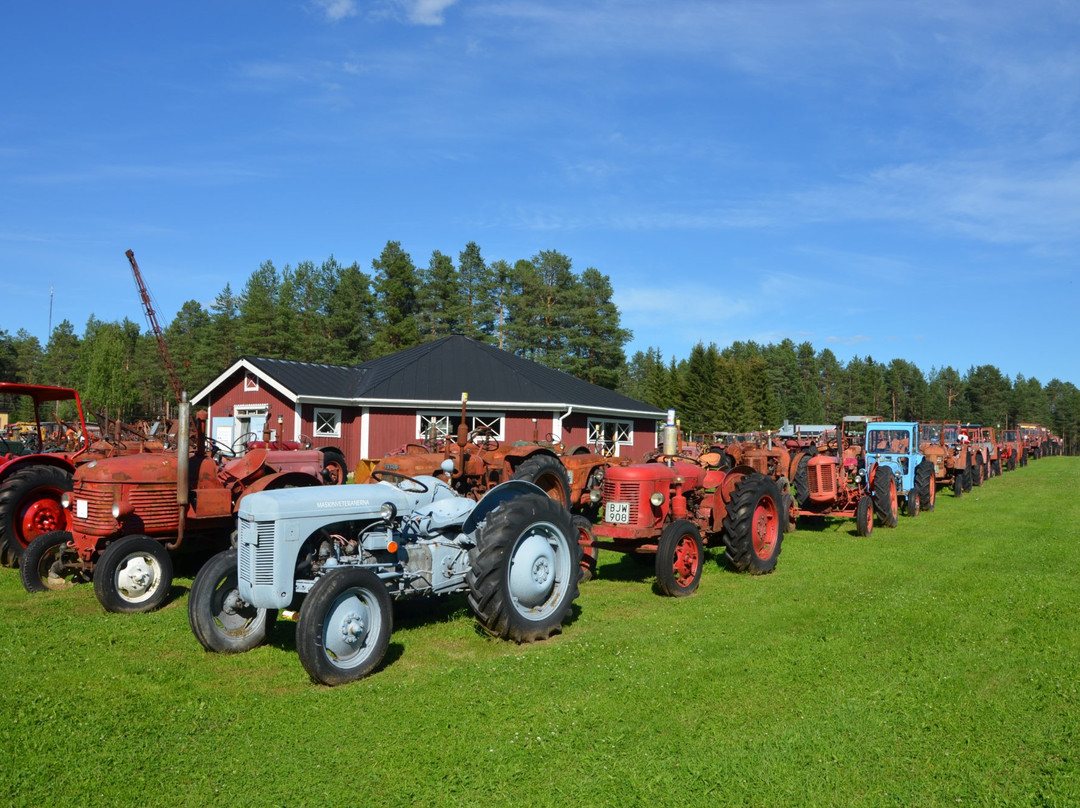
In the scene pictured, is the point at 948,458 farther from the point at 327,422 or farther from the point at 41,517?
the point at 41,517

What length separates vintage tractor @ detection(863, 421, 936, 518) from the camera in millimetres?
15883

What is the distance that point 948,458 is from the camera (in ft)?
65.0

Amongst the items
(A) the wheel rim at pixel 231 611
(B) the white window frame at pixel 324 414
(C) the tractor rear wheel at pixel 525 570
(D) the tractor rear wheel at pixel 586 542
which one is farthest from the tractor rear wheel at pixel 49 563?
(B) the white window frame at pixel 324 414

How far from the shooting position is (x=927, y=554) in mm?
10844

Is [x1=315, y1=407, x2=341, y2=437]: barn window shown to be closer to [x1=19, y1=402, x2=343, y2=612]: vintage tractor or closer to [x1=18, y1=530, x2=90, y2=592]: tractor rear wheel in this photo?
A: [x1=19, y1=402, x2=343, y2=612]: vintage tractor

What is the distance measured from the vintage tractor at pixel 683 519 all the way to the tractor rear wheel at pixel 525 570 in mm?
1192

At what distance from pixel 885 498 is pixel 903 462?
3123 mm

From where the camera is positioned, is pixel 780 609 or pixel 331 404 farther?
pixel 331 404

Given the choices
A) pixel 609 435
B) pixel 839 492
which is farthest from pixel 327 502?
pixel 609 435

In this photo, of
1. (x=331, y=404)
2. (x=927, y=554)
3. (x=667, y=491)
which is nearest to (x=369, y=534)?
(x=667, y=491)

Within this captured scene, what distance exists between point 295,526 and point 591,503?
26.0ft

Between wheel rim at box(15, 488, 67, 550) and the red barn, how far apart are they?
10761 millimetres

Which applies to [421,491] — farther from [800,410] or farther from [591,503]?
[800,410]

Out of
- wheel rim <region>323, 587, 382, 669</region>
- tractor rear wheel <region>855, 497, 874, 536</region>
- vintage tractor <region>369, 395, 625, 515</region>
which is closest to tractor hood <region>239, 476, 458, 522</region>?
wheel rim <region>323, 587, 382, 669</region>
